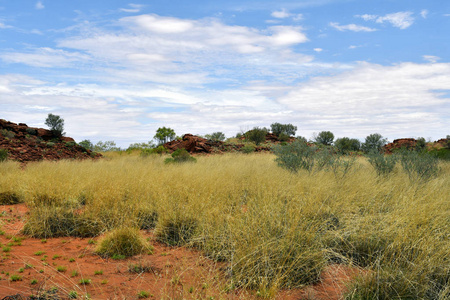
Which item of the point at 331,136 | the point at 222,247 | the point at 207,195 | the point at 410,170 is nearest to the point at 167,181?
the point at 207,195

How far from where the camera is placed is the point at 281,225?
503cm

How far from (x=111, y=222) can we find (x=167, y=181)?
288 cm

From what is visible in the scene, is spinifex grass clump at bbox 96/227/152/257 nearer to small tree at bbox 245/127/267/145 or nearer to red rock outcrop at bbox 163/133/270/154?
red rock outcrop at bbox 163/133/270/154

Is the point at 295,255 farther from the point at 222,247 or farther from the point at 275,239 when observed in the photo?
the point at 222,247

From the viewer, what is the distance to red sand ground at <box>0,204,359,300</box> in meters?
4.10

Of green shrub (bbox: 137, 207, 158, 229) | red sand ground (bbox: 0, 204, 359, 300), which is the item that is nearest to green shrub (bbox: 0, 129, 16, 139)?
red sand ground (bbox: 0, 204, 359, 300)

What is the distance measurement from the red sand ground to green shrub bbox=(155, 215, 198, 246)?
19 cm

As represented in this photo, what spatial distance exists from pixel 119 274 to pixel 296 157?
31.9ft

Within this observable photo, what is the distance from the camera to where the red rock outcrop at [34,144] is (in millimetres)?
20484

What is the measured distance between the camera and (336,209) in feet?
21.6

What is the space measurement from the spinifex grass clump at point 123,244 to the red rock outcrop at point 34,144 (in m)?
16.7

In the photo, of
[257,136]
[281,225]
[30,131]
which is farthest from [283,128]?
[281,225]

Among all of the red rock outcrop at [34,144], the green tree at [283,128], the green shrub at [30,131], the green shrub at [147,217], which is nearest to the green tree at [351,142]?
the green tree at [283,128]

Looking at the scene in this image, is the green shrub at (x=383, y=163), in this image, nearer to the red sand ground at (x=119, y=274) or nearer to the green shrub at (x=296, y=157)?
the green shrub at (x=296, y=157)
